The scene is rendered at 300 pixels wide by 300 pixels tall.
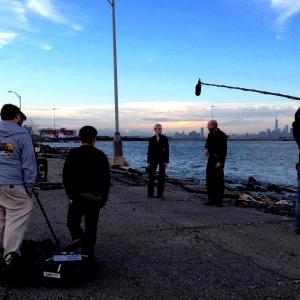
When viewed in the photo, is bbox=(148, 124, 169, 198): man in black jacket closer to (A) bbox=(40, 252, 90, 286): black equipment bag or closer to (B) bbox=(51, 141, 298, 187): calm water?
(A) bbox=(40, 252, 90, 286): black equipment bag

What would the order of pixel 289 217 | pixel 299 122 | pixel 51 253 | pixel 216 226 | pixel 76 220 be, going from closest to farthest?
pixel 51 253 → pixel 76 220 → pixel 299 122 → pixel 216 226 → pixel 289 217

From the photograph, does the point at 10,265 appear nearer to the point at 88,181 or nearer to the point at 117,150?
the point at 88,181

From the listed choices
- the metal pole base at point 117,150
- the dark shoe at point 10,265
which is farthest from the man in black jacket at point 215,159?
the metal pole base at point 117,150

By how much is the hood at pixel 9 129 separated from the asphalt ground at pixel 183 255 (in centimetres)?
160

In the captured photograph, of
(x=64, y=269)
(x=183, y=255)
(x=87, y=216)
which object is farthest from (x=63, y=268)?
(x=183, y=255)

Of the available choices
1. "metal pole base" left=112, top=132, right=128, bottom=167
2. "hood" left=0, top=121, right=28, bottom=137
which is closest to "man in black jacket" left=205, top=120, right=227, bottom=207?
"hood" left=0, top=121, right=28, bottom=137

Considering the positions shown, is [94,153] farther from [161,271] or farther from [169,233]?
[169,233]

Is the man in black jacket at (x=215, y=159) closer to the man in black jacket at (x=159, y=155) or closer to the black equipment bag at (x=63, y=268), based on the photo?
the man in black jacket at (x=159, y=155)

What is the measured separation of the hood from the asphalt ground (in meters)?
1.60

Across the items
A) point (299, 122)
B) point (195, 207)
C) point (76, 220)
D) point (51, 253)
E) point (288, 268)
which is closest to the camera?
point (51, 253)

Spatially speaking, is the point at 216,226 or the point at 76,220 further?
the point at 216,226

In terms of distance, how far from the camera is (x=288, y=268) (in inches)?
219

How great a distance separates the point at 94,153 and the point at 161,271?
1605 mm

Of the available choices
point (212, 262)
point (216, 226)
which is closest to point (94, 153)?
point (212, 262)
